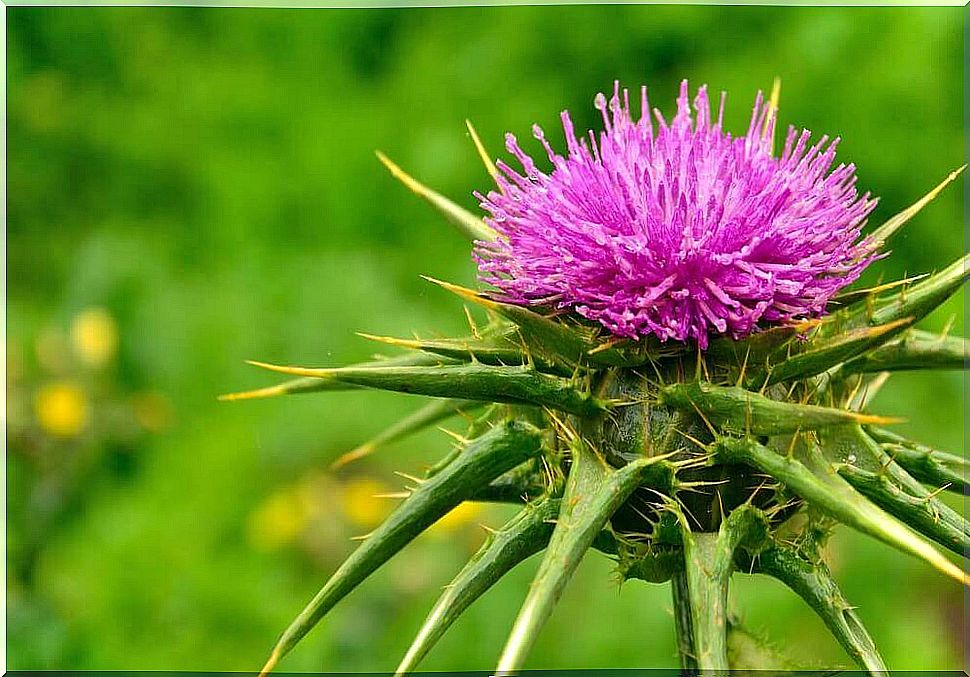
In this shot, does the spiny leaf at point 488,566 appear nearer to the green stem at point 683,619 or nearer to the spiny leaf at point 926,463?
the green stem at point 683,619

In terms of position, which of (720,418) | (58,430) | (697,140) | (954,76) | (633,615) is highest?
(954,76)

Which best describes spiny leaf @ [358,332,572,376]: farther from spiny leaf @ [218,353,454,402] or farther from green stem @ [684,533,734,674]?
green stem @ [684,533,734,674]

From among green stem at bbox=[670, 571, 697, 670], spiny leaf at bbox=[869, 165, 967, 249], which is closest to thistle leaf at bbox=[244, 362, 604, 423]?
green stem at bbox=[670, 571, 697, 670]

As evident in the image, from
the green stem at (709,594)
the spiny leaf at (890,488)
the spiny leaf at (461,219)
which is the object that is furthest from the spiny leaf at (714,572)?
the spiny leaf at (461,219)

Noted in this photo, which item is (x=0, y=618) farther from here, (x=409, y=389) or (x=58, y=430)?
(x=409, y=389)

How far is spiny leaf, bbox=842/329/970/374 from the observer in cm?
119

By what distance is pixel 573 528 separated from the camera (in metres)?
0.99

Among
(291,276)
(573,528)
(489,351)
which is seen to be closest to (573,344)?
(489,351)

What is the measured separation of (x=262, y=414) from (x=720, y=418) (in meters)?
2.08

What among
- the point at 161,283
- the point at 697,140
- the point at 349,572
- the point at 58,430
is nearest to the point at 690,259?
the point at 697,140

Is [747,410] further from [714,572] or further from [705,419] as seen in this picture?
[714,572]

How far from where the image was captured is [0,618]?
2.00m

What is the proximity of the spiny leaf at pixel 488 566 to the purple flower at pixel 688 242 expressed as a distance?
0.65ft

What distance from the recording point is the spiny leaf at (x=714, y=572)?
0.94 metres
